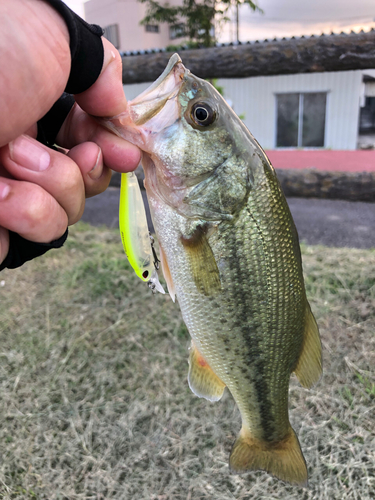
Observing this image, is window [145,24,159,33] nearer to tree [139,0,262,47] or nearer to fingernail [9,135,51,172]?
tree [139,0,262,47]

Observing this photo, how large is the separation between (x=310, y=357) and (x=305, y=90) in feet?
37.5

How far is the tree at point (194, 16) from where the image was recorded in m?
11.5

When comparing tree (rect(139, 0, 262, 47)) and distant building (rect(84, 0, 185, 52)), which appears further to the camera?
distant building (rect(84, 0, 185, 52))

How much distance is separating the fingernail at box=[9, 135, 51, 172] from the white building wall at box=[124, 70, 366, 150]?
10817mm

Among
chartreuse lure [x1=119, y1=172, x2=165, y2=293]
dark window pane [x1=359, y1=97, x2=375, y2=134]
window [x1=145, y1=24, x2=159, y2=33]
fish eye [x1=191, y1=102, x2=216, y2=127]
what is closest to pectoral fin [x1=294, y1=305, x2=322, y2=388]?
chartreuse lure [x1=119, y1=172, x2=165, y2=293]

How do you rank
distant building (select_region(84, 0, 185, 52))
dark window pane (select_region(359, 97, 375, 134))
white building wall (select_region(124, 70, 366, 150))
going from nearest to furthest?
1. white building wall (select_region(124, 70, 366, 150))
2. dark window pane (select_region(359, 97, 375, 134))
3. distant building (select_region(84, 0, 185, 52))

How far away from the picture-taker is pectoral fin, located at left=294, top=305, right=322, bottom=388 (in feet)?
4.37

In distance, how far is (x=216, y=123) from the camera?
110 cm

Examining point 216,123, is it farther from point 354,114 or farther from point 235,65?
point 354,114

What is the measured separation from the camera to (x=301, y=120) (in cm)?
1154

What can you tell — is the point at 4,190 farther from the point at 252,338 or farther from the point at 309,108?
the point at 309,108

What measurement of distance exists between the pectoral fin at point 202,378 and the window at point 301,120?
11.4m

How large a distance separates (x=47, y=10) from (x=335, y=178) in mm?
2590

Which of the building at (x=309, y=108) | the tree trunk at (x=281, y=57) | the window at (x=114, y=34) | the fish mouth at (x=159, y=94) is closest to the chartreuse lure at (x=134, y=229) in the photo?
the fish mouth at (x=159, y=94)
